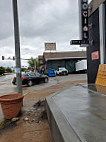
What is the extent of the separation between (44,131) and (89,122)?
1.51 meters

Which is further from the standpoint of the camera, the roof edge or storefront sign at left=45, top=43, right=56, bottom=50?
storefront sign at left=45, top=43, right=56, bottom=50

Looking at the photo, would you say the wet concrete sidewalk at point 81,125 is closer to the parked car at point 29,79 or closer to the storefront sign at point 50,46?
the parked car at point 29,79

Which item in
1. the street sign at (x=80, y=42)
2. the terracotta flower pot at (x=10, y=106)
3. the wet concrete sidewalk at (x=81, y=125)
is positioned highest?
the street sign at (x=80, y=42)

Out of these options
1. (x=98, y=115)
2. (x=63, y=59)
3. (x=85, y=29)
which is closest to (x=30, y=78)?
(x=85, y=29)

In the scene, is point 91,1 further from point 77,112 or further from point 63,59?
point 63,59

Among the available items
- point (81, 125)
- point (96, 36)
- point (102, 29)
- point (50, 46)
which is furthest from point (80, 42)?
point (50, 46)

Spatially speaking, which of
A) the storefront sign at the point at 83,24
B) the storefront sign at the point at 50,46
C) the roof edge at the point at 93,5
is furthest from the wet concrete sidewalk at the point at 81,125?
the storefront sign at the point at 50,46

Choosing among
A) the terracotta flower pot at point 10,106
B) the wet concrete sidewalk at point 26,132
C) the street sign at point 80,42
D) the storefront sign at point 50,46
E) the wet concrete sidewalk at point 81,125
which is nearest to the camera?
the wet concrete sidewalk at point 81,125

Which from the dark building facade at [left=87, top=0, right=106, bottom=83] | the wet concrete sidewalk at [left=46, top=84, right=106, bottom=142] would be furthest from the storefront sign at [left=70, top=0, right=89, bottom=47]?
the wet concrete sidewalk at [left=46, top=84, right=106, bottom=142]

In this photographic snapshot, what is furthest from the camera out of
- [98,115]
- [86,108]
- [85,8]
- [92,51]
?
[92,51]

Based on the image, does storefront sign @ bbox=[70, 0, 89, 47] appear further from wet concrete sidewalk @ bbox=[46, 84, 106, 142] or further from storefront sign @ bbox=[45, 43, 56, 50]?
storefront sign @ bbox=[45, 43, 56, 50]

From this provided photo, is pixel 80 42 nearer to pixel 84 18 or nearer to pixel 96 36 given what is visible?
pixel 96 36

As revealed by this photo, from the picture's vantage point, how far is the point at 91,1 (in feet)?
28.6

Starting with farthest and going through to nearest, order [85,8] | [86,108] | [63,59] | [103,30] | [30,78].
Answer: [63,59] < [30,78] < [85,8] < [103,30] < [86,108]
